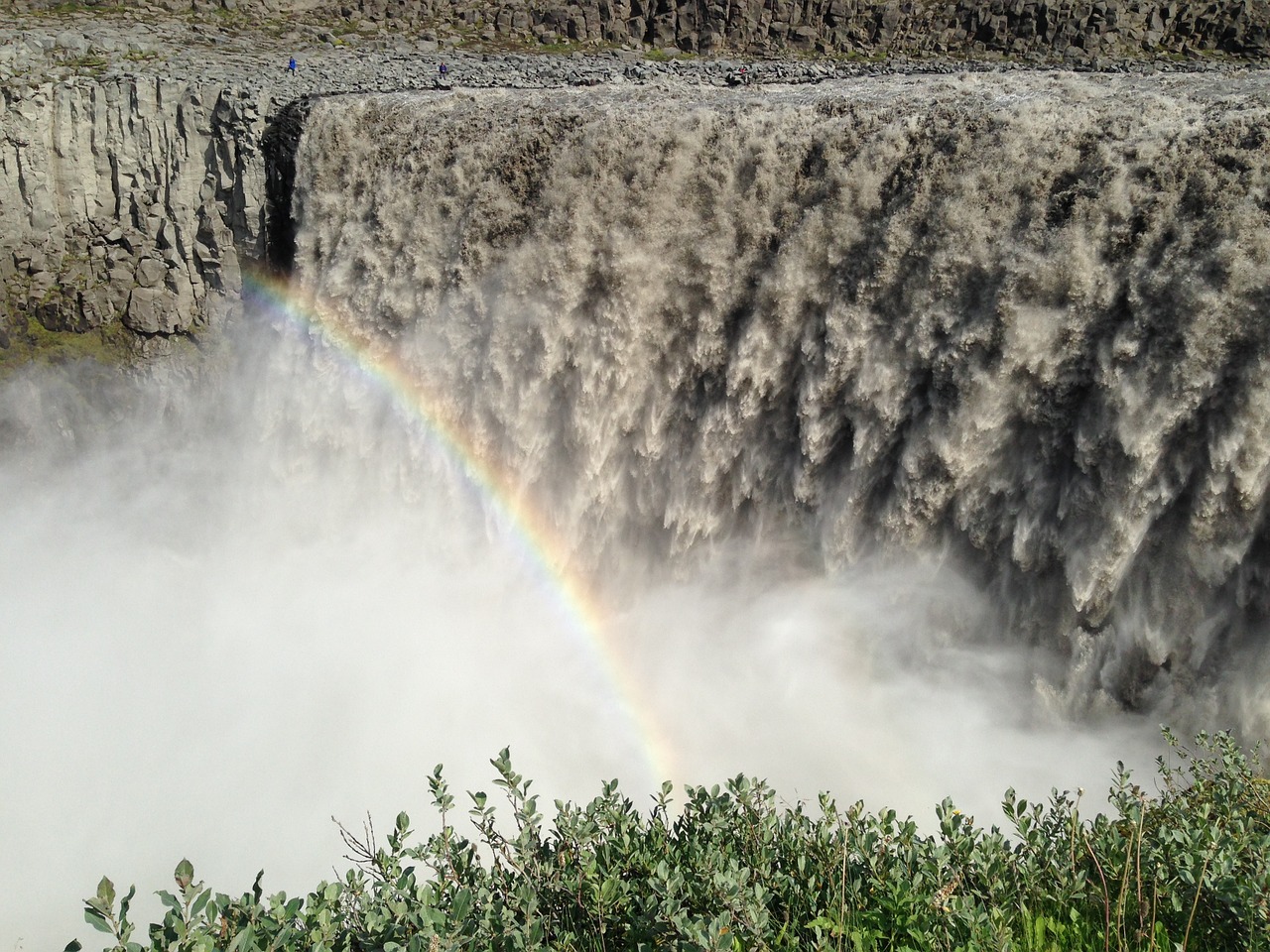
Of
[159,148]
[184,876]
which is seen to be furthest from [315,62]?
[184,876]

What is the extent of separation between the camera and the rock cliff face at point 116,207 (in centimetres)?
1819

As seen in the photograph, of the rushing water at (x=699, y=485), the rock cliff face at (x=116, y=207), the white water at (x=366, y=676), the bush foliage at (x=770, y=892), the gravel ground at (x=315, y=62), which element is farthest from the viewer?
the gravel ground at (x=315, y=62)

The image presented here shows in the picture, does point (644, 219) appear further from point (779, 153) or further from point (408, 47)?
point (408, 47)

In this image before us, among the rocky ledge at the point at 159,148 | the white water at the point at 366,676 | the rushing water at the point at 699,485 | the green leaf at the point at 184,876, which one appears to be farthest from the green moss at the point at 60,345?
the green leaf at the point at 184,876

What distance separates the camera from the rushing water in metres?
9.09

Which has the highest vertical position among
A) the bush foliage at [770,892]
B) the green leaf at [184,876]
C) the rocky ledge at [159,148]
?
the rocky ledge at [159,148]

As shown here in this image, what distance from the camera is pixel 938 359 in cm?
992

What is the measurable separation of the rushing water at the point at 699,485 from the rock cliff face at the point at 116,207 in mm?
3599

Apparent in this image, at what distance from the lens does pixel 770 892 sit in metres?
5.01

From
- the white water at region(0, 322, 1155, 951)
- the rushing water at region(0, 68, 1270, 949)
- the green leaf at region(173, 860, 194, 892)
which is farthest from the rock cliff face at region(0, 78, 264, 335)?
the green leaf at region(173, 860, 194, 892)

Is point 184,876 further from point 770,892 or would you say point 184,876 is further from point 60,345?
point 60,345

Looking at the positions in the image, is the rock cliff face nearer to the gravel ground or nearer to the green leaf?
the gravel ground

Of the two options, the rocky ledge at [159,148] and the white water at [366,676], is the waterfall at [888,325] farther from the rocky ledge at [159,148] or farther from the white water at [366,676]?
the rocky ledge at [159,148]

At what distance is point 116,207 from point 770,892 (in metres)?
19.5
